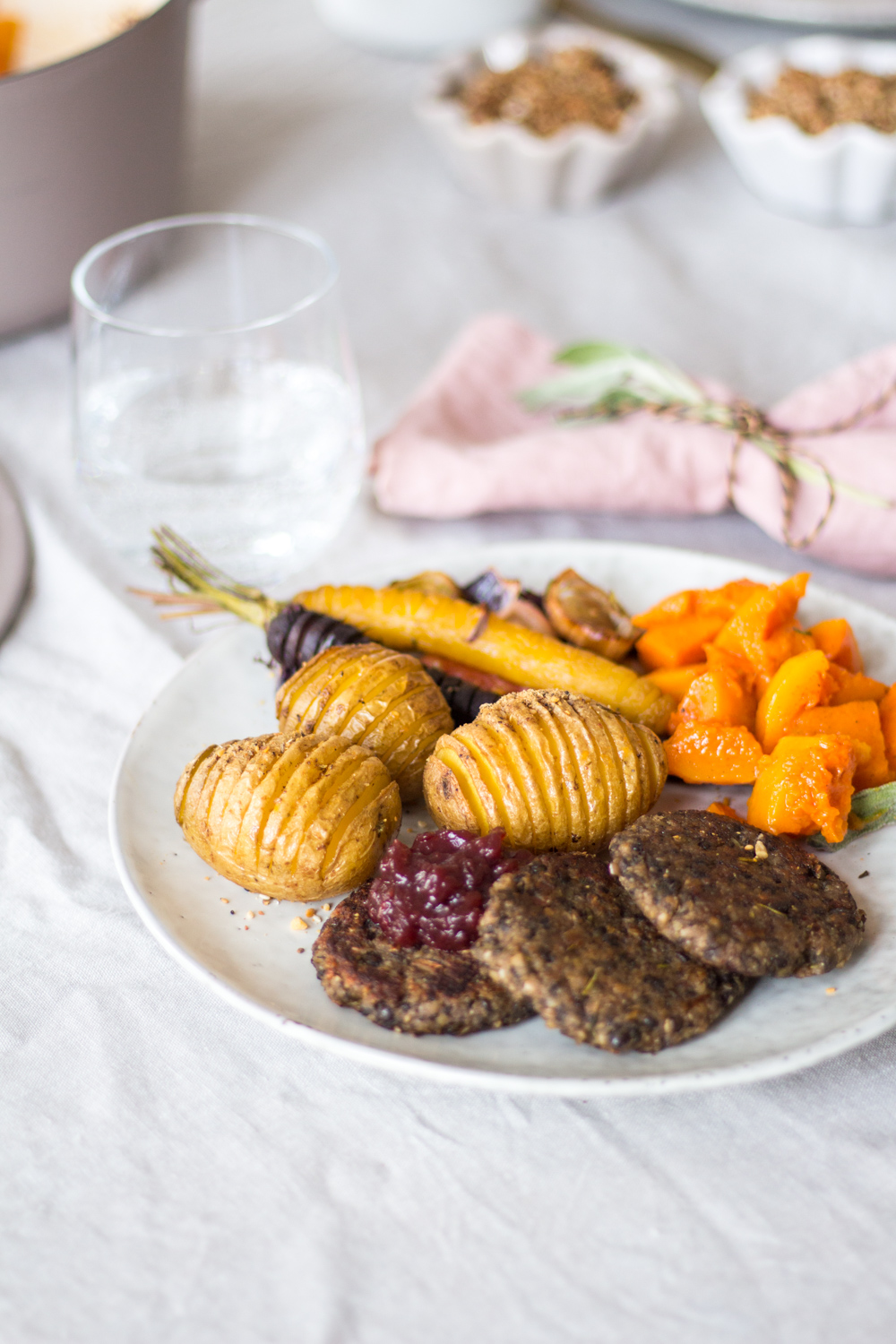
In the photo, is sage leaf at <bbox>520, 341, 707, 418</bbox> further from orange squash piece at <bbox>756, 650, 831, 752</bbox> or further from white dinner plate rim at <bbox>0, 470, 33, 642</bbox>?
white dinner plate rim at <bbox>0, 470, 33, 642</bbox>

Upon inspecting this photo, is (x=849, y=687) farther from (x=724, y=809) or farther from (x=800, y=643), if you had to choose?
(x=724, y=809)

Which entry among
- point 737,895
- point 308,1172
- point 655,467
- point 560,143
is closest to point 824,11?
point 560,143

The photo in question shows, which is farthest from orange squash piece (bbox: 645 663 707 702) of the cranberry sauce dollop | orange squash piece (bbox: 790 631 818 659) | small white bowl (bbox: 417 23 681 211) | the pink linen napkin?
small white bowl (bbox: 417 23 681 211)

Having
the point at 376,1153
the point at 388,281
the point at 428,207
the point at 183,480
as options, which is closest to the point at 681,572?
the point at 183,480

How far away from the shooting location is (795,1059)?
43.2 inches

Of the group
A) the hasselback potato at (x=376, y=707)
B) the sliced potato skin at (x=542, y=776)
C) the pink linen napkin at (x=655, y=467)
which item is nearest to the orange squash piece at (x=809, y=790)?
the sliced potato skin at (x=542, y=776)

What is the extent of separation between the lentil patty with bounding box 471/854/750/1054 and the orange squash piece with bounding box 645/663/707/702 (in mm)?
403

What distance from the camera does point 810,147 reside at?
247cm

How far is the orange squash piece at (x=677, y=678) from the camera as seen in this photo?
1539mm

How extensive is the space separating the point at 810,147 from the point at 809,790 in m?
1.68

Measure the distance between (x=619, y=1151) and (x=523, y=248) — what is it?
215cm

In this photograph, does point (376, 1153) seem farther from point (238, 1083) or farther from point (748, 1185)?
point (748, 1185)

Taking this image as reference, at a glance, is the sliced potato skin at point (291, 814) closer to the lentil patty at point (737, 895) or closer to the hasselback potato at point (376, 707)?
the hasselback potato at point (376, 707)

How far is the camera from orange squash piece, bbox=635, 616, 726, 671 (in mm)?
1588
